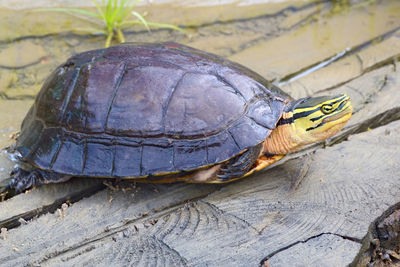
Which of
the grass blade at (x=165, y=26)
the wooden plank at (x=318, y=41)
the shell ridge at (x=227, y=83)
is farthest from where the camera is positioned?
the grass blade at (x=165, y=26)

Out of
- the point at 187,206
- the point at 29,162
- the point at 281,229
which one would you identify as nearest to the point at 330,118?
the point at 281,229

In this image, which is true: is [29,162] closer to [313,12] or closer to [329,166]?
[329,166]

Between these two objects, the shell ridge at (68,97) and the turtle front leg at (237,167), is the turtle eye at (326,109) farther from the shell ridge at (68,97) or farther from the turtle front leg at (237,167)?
the shell ridge at (68,97)

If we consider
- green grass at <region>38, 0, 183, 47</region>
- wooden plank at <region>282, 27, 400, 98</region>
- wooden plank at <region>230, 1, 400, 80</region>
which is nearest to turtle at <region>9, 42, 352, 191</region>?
wooden plank at <region>282, 27, 400, 98</region>

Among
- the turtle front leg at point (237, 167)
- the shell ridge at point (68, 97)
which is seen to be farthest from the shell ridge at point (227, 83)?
the shell ridge at point (68, 97)

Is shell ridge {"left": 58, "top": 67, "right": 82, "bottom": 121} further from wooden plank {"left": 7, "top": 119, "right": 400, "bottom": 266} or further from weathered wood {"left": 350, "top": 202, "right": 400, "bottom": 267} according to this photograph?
weathered wood {"left": 350, "top": 202, "right": 400, "bottom": 267}

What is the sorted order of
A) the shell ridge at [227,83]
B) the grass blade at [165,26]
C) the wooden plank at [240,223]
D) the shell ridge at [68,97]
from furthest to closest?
the grass blade at [165,26], the shell ridge at [68,97], the shell ridge at [227,83], the wooden plank at [240,223]

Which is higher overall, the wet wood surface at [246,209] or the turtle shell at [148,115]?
the turtle shell at [148,115]
